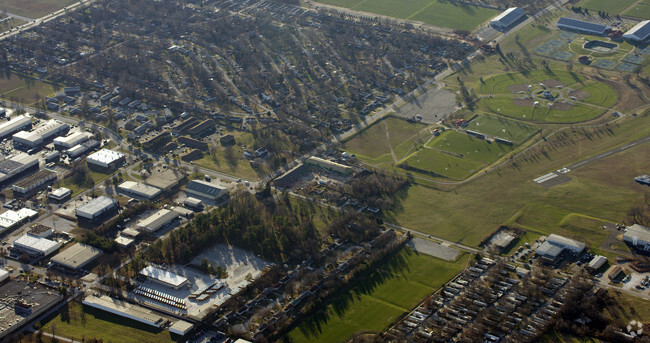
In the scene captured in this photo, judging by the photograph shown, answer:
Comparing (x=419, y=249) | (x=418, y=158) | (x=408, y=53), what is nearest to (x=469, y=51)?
(x=408, y=53)

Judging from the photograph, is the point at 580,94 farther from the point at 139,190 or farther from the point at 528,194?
the point at 139,190

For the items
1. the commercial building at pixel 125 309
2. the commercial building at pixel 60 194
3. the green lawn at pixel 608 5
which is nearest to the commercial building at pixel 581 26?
the green lawn at pixel 608 5

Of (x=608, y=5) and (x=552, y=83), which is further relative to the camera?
(x=608, y=5)

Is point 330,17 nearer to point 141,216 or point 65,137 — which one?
point 65,137

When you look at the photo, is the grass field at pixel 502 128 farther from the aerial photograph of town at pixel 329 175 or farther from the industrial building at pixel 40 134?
the industrial building at pixel 40 134

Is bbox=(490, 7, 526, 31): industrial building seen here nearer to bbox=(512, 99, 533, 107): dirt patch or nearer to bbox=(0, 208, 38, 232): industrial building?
bbox=(512, 99, 533, 107): dirt patch

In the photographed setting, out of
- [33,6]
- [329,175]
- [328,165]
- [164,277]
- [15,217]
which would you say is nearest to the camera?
[164,277]

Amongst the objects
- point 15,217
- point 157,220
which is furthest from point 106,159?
point 157,220
